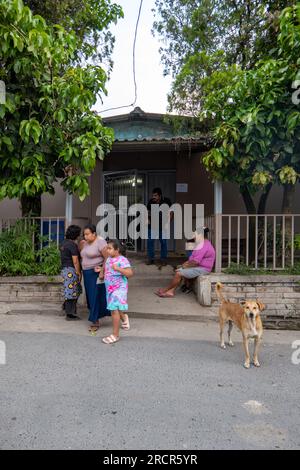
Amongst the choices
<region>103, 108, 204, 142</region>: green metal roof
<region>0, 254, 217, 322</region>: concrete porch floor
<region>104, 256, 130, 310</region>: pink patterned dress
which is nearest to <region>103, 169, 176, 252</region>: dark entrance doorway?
<region>103, 108, 204, 142</region>: green metal roof

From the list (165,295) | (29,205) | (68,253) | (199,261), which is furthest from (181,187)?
(68,253)

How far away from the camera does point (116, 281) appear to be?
190 inches

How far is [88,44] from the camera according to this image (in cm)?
820

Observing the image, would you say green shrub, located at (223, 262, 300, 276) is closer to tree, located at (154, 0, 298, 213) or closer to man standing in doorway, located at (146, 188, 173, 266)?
tree, located at (154, 0, 298, 213)

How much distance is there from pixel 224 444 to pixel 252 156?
14.3 ft

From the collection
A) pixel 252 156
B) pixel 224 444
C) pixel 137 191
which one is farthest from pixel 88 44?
pixel 224 444

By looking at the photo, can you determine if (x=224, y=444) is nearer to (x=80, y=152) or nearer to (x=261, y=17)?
(x=80, y=152)

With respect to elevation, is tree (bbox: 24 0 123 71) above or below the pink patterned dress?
above

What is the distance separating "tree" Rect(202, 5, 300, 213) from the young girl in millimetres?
2130

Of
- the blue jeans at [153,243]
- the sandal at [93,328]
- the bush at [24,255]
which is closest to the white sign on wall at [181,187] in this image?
the blue jeans at [153,243]

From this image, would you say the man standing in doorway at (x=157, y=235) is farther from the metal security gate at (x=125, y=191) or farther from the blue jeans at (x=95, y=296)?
the blue jeans at (x=95, y=296)

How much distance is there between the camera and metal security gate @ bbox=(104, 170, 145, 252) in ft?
32.2

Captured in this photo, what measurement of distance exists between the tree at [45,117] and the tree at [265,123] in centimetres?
187

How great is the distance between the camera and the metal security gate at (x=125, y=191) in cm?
980
